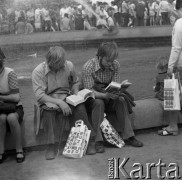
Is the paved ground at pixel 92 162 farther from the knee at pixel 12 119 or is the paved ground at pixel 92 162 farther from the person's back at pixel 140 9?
the person's back at pixel 140 9

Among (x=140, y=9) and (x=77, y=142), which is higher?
(x=140, y=9)

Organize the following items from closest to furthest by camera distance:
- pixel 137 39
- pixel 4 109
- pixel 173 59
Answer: pixel 4 109
pixel 173 59
pixel 137 39

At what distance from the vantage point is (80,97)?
219 inches

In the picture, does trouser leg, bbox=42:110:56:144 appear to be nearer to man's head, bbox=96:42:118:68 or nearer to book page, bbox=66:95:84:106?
book page, bbox=66:95:84:106

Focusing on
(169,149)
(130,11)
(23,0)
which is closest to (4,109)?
(169,149)

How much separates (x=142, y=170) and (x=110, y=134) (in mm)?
875

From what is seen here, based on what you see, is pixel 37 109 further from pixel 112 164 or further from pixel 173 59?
pixel 173 59

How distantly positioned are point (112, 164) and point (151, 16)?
4.50m

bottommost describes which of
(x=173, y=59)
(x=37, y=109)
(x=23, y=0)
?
(x=37, y=109)

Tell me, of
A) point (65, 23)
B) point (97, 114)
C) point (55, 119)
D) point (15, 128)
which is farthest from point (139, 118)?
point (65, 23)

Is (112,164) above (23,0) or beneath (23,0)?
beneath

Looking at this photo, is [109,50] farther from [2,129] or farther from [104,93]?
[2,129]

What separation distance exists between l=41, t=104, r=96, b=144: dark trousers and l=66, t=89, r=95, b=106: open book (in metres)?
0.07

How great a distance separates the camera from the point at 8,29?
315 inches
